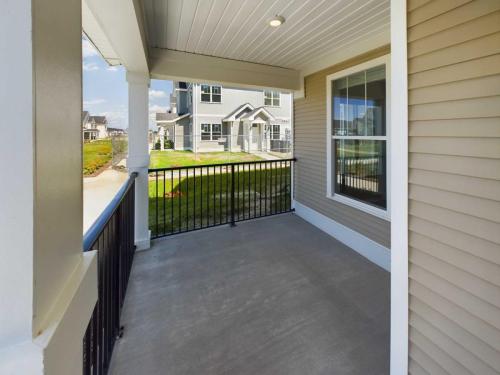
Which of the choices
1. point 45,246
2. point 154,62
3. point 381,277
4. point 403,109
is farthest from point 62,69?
point 154,62

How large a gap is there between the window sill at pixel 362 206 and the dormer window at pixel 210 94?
11.1m

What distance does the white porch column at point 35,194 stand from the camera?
1.09 ft

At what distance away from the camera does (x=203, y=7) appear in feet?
7.87

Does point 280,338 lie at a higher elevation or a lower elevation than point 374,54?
lower

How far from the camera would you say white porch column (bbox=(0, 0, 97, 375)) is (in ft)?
1.09

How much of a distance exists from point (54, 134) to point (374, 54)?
3.50 metres

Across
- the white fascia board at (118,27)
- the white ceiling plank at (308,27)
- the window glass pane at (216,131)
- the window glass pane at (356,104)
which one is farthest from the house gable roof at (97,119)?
the window glass pane at (216,131)

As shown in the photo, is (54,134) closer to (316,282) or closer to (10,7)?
(10,7)

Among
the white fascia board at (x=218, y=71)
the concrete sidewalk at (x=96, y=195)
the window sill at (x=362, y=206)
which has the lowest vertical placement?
the window sill at (x=362, y=206)

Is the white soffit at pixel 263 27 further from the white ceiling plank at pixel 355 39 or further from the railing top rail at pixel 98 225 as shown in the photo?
the railing top rail at pixel 98 225

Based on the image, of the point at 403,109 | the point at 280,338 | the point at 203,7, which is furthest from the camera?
the point at 203,7

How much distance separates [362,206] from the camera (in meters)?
3.46

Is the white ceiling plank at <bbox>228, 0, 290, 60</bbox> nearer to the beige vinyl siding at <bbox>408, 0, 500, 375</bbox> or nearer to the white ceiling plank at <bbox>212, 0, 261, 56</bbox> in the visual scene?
the white ceiling plank at <bbox>212, 0, 261, 56</bbox>

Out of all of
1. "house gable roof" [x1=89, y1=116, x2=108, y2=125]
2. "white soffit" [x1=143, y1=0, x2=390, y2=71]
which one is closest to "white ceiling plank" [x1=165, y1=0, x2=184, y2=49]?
"white soffit" [x1=143, y1=0, x2=390, y2=71]
